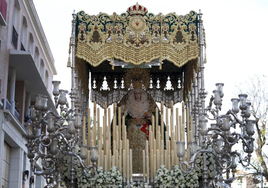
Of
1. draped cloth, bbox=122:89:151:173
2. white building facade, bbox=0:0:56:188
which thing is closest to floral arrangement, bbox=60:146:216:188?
draped cloth, bbox=122:89:151:173

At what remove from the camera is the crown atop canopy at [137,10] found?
11023mm

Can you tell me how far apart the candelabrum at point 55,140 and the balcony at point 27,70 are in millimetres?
6854

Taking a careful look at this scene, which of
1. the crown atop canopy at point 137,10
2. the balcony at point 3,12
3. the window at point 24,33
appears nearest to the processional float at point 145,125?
the crown atop canopy at point 137,10

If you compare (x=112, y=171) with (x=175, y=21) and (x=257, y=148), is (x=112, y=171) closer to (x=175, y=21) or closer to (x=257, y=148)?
(x=175, y=21)

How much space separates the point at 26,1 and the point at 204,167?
11.5 meters

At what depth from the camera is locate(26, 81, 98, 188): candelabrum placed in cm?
936

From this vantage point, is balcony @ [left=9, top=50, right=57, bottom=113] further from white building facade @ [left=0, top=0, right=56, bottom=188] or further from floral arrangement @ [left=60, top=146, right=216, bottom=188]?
floral arrangement @ [left=60, top=146, right=216, bottom=188]

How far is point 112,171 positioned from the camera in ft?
32.4

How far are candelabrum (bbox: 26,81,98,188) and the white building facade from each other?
18.6ft

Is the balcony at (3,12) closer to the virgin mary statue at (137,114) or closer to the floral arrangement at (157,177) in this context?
the virgin mary statue at (137,114)

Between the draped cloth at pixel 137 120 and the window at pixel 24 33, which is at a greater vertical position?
the window at pixel 24 33

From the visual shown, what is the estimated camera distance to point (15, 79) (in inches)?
723

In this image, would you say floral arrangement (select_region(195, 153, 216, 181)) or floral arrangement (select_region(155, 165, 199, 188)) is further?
floral arrangement (select_region(195, 153, 216, 181))

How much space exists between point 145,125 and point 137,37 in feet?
8.22
